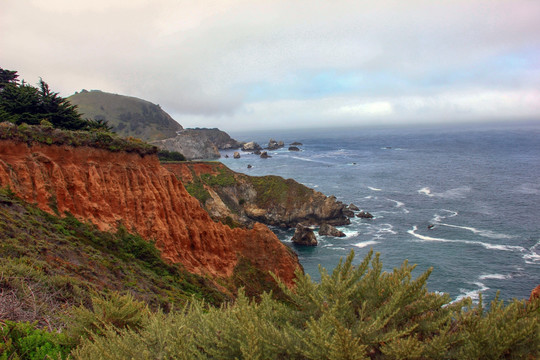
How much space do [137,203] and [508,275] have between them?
48.6 metres

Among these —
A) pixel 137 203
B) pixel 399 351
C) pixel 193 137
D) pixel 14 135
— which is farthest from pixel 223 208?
pixel 193 137

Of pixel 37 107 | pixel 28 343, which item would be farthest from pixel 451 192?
pixel 28 343

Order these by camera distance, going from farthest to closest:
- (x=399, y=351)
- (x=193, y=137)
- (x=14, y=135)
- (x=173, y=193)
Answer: (x=193, y=137)
(x=173, y=193)
(x=14, y=135)
(x=399, y=351)

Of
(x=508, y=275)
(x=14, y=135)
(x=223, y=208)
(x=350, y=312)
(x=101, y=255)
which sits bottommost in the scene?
(x=508, y=275)

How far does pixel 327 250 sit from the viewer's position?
5962 centimetres

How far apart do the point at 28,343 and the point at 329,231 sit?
60351 millimetres

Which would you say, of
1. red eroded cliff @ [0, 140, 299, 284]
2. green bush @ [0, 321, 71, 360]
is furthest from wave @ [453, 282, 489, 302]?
green bush @ [0, 321, 71, 360]

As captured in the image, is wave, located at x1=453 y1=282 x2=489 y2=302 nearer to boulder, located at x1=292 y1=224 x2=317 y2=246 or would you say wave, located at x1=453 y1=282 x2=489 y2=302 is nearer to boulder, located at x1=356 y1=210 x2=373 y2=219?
boulder, located at x1=292 y1=224 x2=317 y2=246

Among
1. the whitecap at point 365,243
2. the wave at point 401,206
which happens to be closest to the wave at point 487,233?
the wave at point 401,206

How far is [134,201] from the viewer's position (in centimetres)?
3183

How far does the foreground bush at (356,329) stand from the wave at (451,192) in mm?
85915

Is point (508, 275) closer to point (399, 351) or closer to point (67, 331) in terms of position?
point (399, 351)

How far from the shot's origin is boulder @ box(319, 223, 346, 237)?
2586 inches

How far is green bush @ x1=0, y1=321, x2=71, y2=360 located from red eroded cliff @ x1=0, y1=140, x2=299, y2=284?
16939mm
